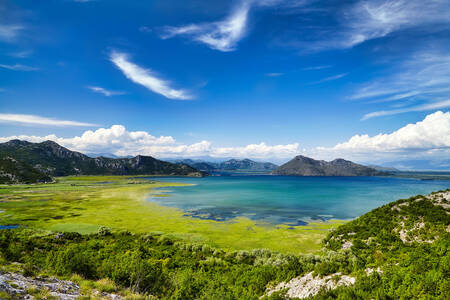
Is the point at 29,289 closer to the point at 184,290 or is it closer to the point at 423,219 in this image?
the point at 184,290

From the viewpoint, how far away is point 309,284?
63.6ft

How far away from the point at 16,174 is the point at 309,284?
757ft

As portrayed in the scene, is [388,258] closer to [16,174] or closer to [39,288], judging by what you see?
[39,288]

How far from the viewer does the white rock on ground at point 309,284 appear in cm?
1773

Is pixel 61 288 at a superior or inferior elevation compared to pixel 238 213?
superior

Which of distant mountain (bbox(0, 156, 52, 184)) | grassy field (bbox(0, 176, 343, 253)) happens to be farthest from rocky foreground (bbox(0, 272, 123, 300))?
distant mountain (bbox(0, 156, 52, 184))

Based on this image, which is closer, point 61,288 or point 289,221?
point 61,288

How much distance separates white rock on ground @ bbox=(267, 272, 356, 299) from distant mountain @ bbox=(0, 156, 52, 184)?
21457 centimetres

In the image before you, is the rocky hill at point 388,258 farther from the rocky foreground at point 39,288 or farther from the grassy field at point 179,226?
the rocky foreground at point 39,288

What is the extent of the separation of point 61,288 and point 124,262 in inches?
282

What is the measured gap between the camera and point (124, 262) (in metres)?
22.5

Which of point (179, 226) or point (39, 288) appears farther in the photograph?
point (179, 226)

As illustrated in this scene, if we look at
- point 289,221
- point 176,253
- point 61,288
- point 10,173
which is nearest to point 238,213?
point 289,221

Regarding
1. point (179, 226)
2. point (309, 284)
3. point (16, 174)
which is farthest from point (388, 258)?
point (16, 174)
